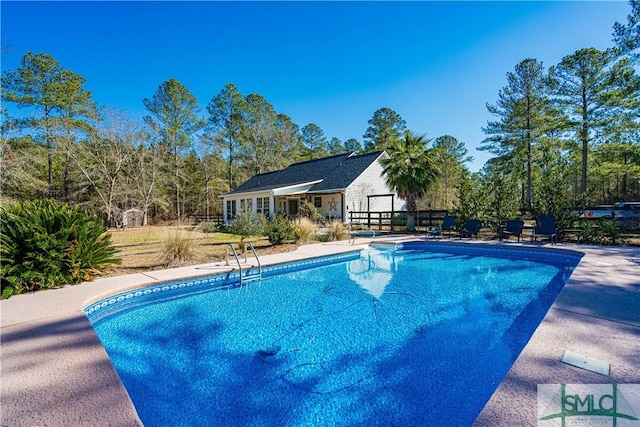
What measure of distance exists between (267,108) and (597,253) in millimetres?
31487

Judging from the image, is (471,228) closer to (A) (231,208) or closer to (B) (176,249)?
(B) (176,249)

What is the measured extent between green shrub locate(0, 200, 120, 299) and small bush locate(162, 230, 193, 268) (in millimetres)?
1609

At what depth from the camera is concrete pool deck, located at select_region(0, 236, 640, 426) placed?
7.20 ft

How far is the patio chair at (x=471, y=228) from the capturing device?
12414mm

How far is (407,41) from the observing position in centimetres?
1158

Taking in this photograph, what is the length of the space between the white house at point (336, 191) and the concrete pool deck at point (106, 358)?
13.2m

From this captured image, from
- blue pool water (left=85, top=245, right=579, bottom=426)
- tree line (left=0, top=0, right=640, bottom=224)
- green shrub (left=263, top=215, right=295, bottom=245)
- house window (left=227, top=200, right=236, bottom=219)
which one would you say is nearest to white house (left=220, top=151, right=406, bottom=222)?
house window (left=227, top=200, right=236, bottom=219)

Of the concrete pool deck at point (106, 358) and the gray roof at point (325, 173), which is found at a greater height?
the gray roof at point (325, 173)

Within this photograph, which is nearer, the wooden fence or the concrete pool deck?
the concrete pool deck

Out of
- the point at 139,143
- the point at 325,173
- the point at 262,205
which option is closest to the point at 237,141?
the point at 139,143

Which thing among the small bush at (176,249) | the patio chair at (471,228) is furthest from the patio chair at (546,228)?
the small bush at (176,249)

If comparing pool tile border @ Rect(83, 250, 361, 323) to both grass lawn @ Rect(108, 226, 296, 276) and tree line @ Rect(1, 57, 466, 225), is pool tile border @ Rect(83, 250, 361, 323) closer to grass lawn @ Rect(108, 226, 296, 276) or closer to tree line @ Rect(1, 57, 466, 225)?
grass lawn @ Rect(108, 226, 296, 276)

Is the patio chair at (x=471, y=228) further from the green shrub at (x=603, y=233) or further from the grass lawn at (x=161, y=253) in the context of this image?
the grass lawn at (x=161, y=253)

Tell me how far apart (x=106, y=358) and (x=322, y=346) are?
250cm
